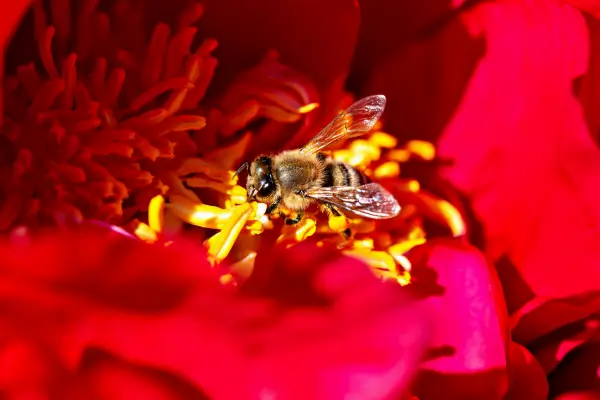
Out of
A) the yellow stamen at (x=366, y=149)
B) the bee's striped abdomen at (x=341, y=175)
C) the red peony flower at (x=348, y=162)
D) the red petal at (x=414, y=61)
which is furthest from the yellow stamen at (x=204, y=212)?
the red petal at (x=414, y=61)

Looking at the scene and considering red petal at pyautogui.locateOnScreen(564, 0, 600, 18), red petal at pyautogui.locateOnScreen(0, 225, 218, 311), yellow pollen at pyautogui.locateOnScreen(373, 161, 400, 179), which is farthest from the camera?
yellow pollen at pyautogui.locateOnScreen(373, 161, 400, 179)

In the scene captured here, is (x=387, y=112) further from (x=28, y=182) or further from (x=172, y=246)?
(x=172, y=246)

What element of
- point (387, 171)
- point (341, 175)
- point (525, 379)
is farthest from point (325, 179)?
point (525, 379)

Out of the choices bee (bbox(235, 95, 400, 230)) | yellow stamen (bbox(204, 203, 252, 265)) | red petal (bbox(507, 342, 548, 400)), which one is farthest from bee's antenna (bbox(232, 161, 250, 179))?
red petal (bbox(507, 342, 548, 400))

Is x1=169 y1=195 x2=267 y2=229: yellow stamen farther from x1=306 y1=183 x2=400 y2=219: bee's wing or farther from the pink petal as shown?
the pink petal

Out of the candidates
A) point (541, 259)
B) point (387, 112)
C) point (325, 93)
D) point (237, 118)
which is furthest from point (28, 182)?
point (541, 259)

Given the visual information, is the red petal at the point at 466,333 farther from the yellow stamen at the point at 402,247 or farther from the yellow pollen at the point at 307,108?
the yellow pollen at the point at 307,108
